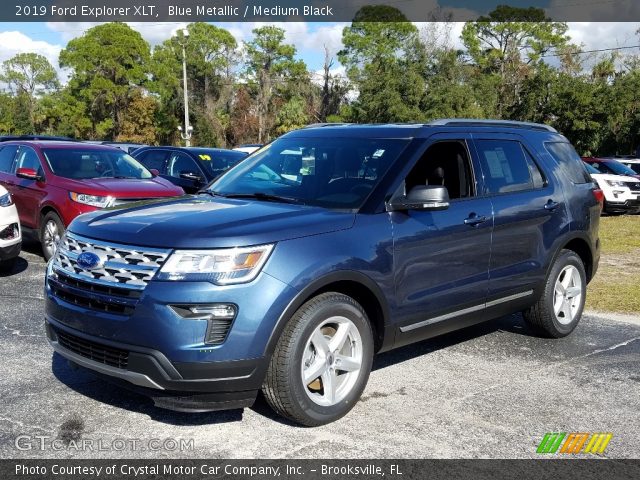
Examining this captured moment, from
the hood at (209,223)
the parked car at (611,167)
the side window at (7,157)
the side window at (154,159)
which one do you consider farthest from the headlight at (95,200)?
the parked car at (611,167)

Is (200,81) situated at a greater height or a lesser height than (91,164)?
greater

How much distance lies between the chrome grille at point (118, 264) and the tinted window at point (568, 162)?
13.2ft

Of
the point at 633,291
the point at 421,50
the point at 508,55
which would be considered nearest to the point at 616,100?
the point at 421,50

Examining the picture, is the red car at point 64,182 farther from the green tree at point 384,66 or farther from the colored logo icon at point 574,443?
the green tree at point 384,66

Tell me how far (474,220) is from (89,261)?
276 cm

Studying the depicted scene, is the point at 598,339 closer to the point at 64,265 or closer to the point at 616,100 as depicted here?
the point at 64,265

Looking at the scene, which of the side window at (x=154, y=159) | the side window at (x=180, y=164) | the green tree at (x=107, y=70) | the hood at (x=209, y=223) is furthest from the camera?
the green tree at (x=107, y=70)

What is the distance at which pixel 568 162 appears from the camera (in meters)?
6.50

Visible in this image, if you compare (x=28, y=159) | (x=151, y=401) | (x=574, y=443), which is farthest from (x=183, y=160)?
(x=574, y=443)

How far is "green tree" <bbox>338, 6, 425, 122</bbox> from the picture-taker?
4500 cm

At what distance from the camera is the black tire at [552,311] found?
6.10m

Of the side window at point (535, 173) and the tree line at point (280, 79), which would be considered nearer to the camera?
the side window at point (535, 173)

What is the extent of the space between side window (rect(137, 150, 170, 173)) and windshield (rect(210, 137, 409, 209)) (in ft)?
27.8

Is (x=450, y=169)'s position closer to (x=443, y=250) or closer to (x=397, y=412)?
(x=443, y=250)
